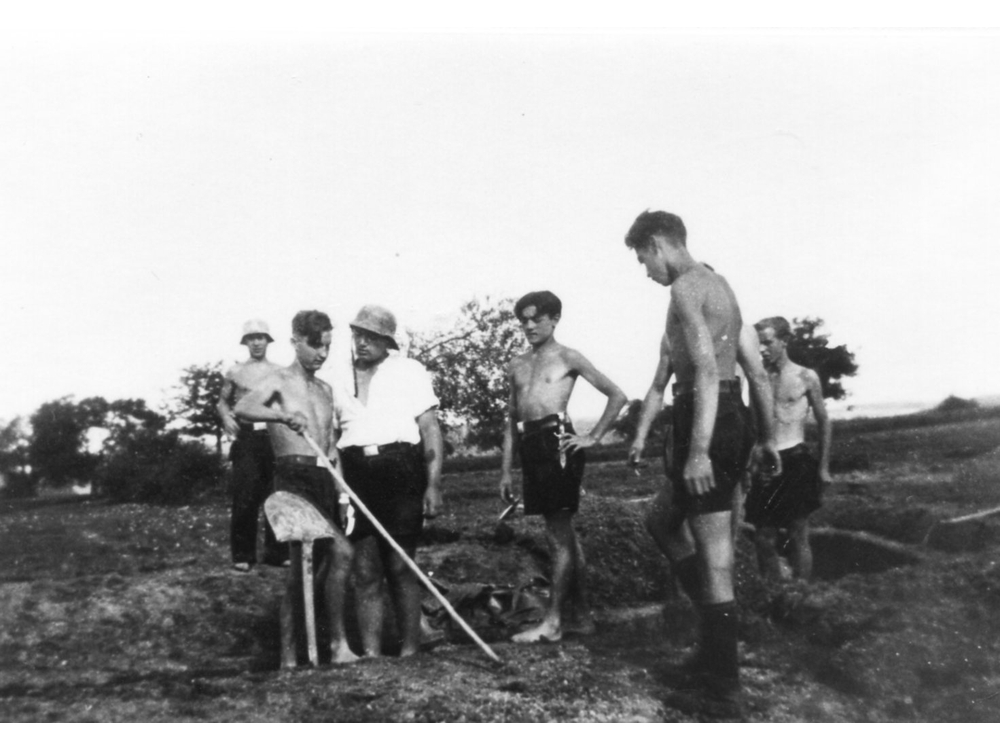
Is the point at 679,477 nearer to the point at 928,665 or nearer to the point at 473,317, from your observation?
the point at 928,665

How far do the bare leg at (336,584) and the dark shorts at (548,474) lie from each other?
98 cm

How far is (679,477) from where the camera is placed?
3908 millimetres

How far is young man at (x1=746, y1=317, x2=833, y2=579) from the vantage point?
19.1ft

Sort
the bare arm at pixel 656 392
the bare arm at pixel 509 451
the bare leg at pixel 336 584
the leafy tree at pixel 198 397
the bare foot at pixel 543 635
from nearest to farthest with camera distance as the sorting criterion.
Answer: the bare arm at pixel 656 392, the bare leg at pixel 336 584, the bare foot at pixel 543 635, the bare arm at pixel 509 451, the leafy tree at pixel 198 397

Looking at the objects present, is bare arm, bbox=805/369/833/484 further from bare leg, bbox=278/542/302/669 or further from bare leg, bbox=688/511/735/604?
bare leg, bbox=278/542/302/669

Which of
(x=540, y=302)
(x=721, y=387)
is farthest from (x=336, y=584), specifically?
(x=721, y=387)

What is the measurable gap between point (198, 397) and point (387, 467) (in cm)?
278

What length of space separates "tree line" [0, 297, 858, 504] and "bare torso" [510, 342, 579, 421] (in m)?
1.54

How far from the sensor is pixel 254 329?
235 inches

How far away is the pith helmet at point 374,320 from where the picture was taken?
15.1 ft

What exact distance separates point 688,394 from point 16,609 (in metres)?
3.97

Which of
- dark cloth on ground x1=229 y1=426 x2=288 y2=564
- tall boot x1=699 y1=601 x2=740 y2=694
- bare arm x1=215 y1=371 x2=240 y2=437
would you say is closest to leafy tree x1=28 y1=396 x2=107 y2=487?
bare arm x1=215 y1=371 x2=240 y2=437

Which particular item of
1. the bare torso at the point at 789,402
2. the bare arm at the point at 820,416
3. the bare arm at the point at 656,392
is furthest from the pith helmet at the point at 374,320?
the bare arm at the point at 820,416

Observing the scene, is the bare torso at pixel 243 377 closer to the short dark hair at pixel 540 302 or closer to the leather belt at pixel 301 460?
the leather belt at pixel 301 460
